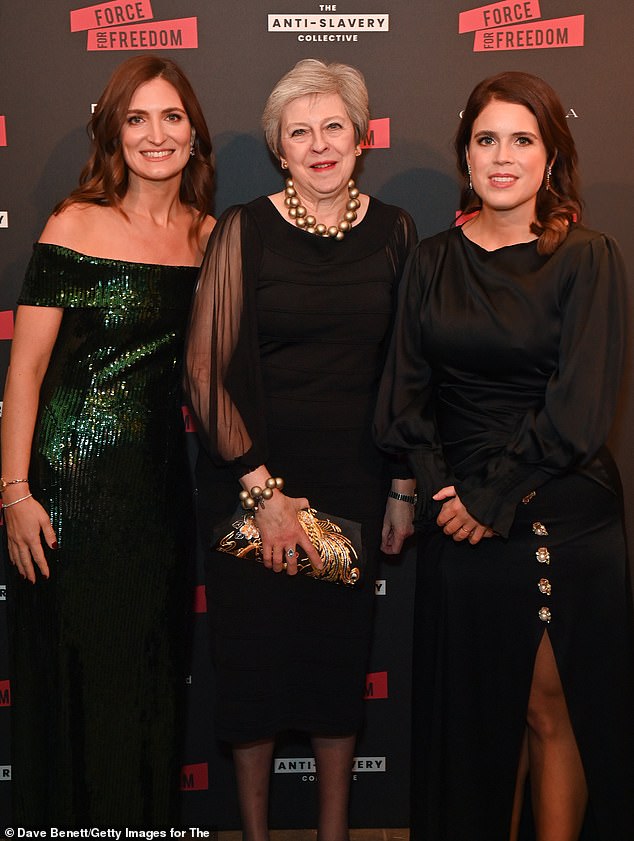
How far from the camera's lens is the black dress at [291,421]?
7.97 ft

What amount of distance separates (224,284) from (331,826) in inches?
58.1

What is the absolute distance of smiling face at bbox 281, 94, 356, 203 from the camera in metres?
2.44

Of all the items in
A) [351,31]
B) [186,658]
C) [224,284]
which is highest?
[351,31]

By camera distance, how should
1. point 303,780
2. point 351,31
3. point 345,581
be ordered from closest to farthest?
point 345,581 → point 351,31 → point 303,780

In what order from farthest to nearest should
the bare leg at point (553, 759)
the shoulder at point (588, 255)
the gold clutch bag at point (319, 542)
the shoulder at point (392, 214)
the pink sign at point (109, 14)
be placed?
the pink sign at point (109, 14) → the shoulder at point (392, 214) → the gold clutch bag at point (319, 542) → the bare leg at point (553, 759) → the shoulder at point (588, 255)

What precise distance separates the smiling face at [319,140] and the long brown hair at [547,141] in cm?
29

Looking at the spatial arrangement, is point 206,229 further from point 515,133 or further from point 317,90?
point 515,133

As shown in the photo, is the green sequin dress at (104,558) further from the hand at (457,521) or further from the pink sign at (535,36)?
the pink sign at (535,36)

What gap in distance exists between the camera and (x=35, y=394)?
2494 millimetres

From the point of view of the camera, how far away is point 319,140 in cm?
243

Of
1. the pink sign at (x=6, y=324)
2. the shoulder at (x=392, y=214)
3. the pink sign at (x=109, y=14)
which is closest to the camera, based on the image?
the shoulder at (x=392, y=214)

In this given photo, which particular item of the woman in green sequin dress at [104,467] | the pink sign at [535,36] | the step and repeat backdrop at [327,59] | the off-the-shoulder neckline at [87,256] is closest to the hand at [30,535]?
the woman in green sequin dress at [104,467]

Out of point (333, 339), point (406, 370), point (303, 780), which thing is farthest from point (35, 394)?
point (303, 780)

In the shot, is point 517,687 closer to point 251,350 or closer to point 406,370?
point 406,370
